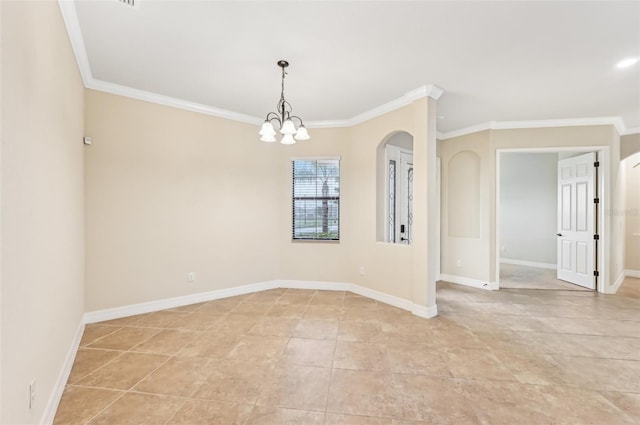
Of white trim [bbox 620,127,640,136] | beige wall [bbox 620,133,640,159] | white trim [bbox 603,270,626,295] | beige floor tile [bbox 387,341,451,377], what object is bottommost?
beige floor tile [bbox 387,341,451,377]

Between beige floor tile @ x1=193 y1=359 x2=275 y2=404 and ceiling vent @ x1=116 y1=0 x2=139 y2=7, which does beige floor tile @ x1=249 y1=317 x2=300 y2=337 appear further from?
ceiling vent @ x1=116 y1=0 x2=139 y2=7

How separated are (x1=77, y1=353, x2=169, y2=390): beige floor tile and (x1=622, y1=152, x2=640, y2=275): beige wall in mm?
8295

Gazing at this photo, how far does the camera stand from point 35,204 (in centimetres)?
162

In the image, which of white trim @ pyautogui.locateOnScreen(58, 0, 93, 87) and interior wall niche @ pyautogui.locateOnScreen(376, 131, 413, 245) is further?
interior wall niche @ pyautogui.locateOnScreen(376, 131, 413, 245)

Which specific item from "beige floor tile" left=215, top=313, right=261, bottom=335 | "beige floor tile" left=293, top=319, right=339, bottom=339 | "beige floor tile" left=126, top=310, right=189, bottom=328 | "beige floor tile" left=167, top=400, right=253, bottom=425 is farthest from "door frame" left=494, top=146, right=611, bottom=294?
"beige floor tile" left=126, top=310, right=189, bottom=328

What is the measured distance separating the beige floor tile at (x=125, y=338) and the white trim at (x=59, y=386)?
206 mm

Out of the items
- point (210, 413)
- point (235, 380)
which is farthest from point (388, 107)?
point (210, 413)

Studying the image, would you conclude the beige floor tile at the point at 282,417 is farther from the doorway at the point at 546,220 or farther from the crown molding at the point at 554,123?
the crown molding at the point at 554,123

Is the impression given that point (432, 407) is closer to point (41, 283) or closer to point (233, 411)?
point (233, 411)

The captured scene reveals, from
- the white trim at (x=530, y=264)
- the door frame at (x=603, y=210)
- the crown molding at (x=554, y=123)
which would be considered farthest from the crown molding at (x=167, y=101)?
the white trim at (x=530, y=264)

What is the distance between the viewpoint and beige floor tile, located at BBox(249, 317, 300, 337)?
3100 millimetres

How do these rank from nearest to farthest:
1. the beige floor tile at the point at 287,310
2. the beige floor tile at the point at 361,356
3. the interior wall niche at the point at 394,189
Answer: the beige floor tile at the point at 361,356 < the beige floor tile at the point at 287,310 < the interior wall niche at the point at 394,189

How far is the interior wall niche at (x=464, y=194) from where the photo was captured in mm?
5117

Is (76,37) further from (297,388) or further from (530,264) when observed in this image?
(530,264)
